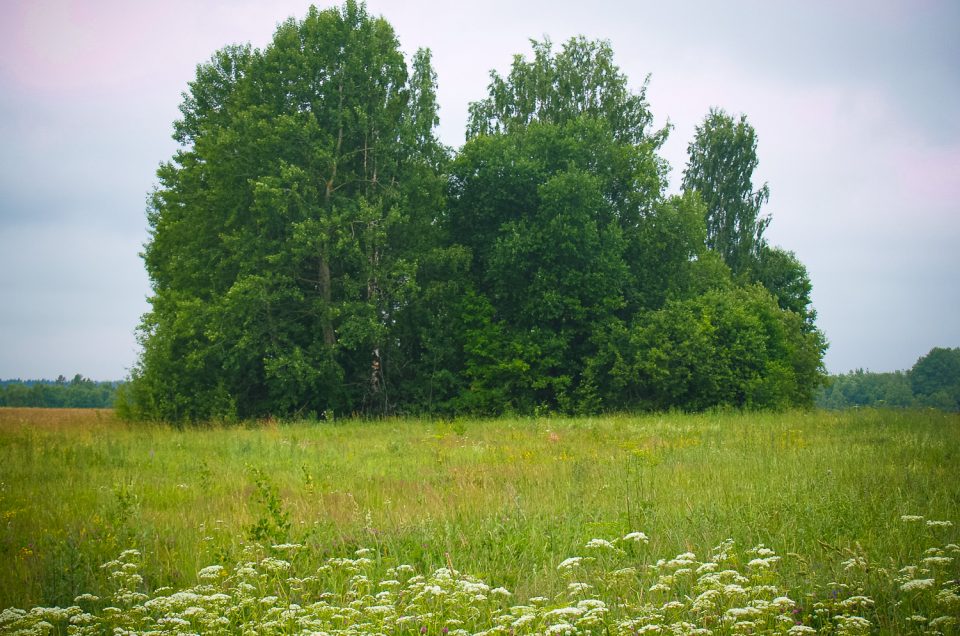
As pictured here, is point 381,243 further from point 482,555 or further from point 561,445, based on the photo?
point 482,555

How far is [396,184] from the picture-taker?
87.4ft

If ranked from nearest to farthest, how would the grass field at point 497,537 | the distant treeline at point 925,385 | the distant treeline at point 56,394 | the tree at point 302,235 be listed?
1. the grass field at point 497,537
2. the tree at point 302,235
3. the distant treeline at point 56,394
4. the distant treeline at point 925,385

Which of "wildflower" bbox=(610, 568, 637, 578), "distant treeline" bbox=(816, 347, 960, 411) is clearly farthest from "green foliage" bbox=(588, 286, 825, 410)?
"distant treeline" bbox=(816, 347, 960, 411)

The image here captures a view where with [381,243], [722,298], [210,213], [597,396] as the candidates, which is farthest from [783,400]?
[210,213]

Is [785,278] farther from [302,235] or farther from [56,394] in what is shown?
[56,394]

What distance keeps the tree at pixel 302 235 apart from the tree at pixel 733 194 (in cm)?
2518

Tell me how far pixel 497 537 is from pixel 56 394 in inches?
2453

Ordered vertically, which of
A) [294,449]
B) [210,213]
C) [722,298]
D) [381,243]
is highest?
[210,213]

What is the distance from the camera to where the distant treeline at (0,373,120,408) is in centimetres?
5242

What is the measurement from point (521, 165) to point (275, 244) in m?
11.1

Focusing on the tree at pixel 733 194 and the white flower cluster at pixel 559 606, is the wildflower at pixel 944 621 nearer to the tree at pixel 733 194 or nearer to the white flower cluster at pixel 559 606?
the white flower cluster at pixel 559 606

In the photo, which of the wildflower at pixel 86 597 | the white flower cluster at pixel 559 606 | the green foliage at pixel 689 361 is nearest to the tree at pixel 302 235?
the green foliage at pixel 689 361

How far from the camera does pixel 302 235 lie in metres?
23.2

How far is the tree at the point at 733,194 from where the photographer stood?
44312 millimetres
